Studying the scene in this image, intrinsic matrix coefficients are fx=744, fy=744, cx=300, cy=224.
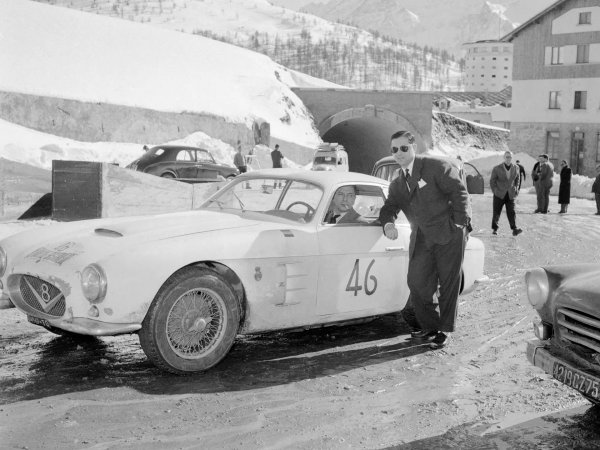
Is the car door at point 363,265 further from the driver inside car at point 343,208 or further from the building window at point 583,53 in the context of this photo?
the building window at point 583,53

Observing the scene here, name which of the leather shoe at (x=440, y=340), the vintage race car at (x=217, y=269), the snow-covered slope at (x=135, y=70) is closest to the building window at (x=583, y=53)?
the snow-covered slope at (x=135, y=70)

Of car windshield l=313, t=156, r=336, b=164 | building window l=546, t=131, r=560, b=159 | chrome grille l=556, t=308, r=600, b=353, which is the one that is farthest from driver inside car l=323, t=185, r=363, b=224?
building window l=546, t=131, r=560, b=159

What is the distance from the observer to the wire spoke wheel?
17.1 feet

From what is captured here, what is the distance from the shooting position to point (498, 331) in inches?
277

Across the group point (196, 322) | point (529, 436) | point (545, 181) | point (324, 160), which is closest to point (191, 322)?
point (196, 322)

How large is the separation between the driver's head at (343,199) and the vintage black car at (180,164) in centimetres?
1607

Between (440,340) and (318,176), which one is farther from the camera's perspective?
(318,176)

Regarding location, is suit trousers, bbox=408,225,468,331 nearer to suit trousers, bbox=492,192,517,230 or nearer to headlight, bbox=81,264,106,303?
headlight, bbox=81,264,106,303

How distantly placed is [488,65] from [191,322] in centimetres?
20357

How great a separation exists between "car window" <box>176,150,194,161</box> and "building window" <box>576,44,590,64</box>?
1156 inches

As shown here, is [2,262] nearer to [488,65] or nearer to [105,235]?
[105,235]

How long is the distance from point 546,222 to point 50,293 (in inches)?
618

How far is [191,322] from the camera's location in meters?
5.27

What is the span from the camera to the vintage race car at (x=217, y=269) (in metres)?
5.05
